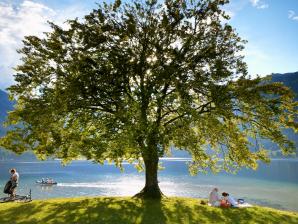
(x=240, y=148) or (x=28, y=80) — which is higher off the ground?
(x=28, y=80)

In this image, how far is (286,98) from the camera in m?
32.0

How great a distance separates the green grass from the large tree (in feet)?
14.0

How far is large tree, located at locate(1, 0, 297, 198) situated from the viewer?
30.6 m

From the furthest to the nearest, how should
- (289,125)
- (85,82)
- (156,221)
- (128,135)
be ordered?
(289,125) → (85,82) → (128,135) → (156,221)

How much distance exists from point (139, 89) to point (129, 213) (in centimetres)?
1095

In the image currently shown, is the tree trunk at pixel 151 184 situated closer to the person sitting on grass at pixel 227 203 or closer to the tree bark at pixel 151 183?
the tree bark at pixel 151 183

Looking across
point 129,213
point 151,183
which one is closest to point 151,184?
point 151,183

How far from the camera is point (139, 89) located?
31500mm

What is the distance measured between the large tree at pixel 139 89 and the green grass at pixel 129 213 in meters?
4.26

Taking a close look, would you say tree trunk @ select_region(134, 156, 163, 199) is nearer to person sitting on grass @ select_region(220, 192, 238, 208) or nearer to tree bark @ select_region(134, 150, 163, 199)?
tree bark @ select_region(134, 150, 163, 199)

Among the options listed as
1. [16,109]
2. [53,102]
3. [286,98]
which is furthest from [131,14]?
[286,98]

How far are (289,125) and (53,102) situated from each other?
21.2 meters

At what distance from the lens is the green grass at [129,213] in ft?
78.9

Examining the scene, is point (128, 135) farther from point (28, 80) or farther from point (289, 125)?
point (289, 125)
